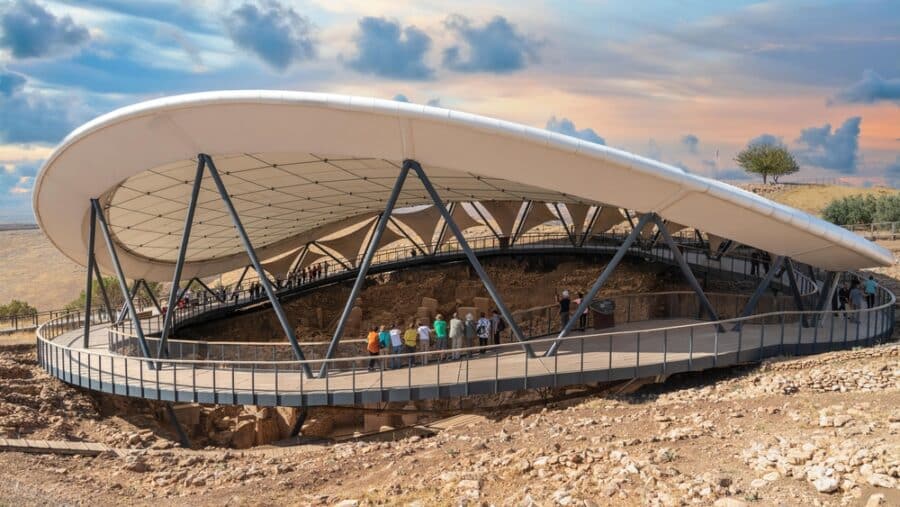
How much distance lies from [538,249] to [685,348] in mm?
23959

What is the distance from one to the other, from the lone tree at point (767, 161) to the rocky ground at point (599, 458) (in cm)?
8200

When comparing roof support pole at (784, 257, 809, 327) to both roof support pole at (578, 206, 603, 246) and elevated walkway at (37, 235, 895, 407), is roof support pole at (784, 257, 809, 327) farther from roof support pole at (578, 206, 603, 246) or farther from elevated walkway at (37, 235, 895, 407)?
roof support pole at (578, 206, 603, 246)

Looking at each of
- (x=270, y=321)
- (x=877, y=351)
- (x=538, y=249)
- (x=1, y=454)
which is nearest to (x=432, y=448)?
(x=1, y=454)

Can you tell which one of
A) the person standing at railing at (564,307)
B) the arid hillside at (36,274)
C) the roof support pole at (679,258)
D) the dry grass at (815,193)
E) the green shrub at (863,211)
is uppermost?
the dry grass at (815,193)

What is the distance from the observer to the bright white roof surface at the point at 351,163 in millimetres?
15984

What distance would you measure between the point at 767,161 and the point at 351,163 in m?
84.3

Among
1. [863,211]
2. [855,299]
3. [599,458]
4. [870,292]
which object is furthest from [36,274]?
[599,458]

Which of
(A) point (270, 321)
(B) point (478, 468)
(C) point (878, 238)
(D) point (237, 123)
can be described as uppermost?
(D) point (237, 123)

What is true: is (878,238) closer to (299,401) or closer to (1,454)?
(299,401)

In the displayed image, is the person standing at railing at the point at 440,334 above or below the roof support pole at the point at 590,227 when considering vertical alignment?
below

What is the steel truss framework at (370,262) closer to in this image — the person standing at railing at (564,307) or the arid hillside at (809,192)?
the person standing at railing at (564,307)

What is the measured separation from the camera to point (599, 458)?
1041 centimetres

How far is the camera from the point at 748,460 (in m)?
9.86

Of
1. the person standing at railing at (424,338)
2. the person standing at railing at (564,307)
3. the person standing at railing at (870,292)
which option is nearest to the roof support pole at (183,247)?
the person standing at railing at (424,338)
